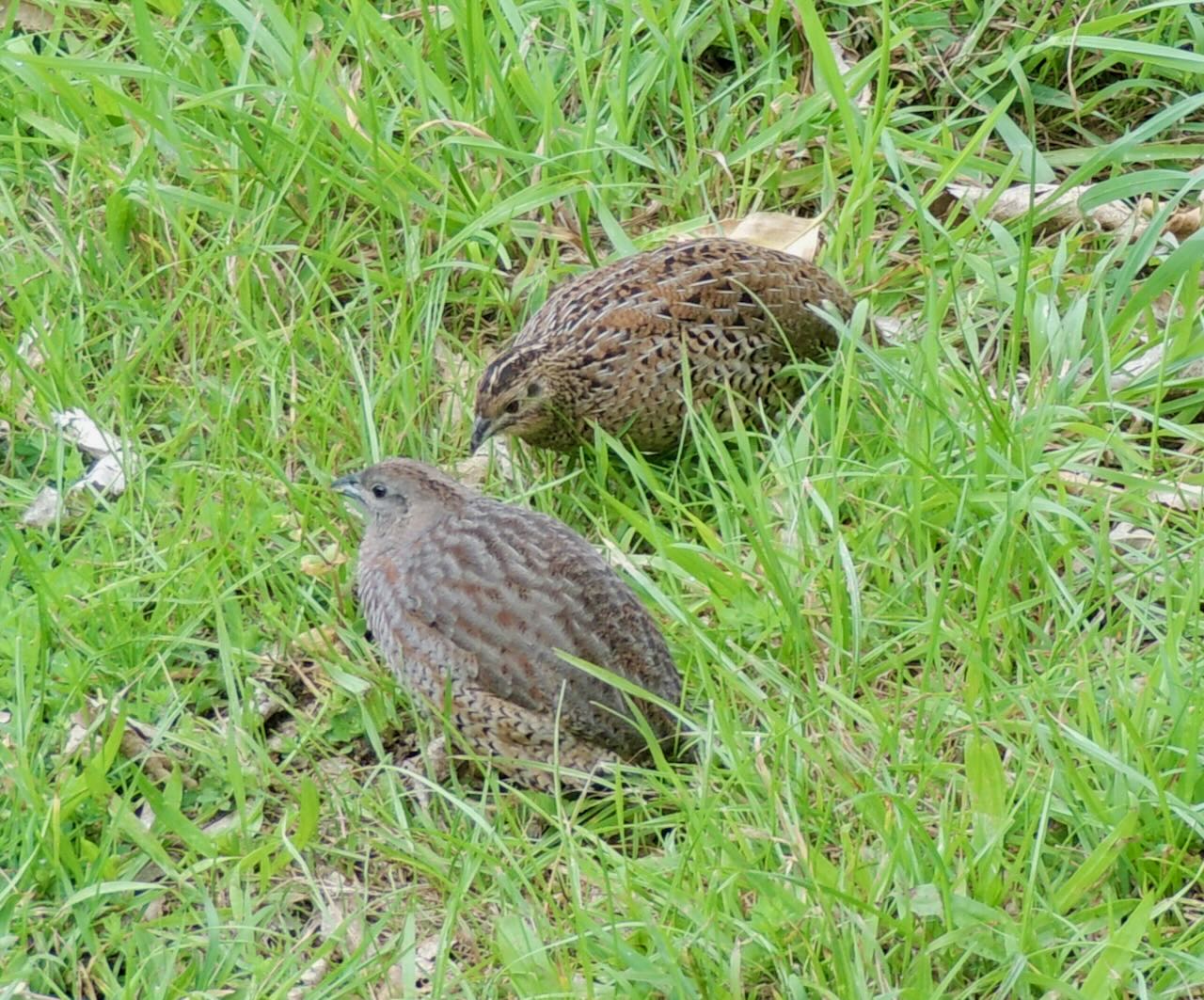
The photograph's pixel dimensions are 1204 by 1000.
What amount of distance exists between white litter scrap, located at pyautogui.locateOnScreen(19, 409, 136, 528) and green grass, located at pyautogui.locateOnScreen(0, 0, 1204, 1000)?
64 mm

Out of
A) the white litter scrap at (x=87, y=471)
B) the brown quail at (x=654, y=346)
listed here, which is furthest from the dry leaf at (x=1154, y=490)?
the white litter scrap at (x=87, y=471)

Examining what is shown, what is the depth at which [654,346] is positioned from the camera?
6117mm

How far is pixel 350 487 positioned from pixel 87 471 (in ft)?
3.16

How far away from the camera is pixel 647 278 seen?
6.23 metres

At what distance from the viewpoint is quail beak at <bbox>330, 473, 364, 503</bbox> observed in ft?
18.8

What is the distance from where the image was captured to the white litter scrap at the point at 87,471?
6.02 metres

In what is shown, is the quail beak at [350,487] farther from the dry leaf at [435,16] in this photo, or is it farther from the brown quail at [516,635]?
the dry leaf at [435,16]

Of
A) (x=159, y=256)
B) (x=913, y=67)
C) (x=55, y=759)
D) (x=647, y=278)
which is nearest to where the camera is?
(x=55, y=759)

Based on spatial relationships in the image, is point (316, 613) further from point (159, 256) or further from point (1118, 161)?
point (1118, 161)

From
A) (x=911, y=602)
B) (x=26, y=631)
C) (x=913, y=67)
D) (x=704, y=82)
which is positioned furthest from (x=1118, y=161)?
(x=26, y=631)

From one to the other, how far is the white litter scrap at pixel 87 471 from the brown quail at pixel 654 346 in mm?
1122

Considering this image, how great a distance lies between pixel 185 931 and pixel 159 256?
265 centimetres

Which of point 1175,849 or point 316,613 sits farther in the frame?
point 316,613

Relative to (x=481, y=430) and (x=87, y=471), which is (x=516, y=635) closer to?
(x=481, y=430)
